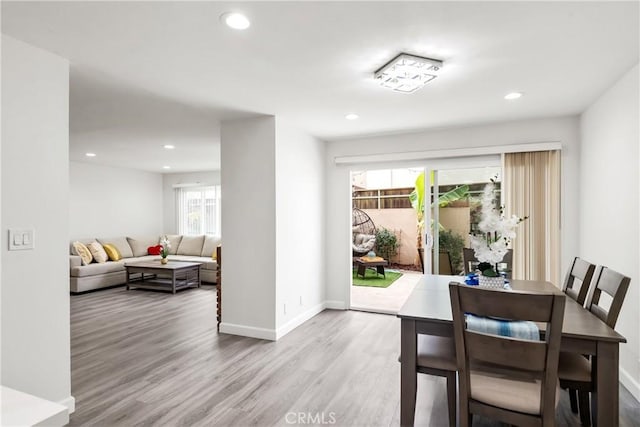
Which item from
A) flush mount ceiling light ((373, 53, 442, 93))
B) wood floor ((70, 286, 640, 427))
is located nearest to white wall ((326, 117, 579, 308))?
wood floor ((70, 286, 640, 427))

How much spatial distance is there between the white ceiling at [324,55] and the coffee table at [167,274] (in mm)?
2988

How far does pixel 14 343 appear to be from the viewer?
6.46 feet

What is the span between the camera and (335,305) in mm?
4875

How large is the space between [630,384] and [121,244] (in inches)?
313

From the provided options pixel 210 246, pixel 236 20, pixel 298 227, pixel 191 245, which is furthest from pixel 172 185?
pixel 236 20

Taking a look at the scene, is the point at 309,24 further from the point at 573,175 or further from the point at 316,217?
the point at 573,175

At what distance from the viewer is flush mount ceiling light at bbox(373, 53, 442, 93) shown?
2316mm

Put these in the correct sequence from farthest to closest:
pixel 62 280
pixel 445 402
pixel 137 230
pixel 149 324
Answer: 1. pixel 137 230
2. pixel 149 324
3. pixel 445 402
4. pixel 62 280

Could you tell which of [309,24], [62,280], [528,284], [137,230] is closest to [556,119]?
[528,284]

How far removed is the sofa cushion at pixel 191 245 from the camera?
771 centimetres

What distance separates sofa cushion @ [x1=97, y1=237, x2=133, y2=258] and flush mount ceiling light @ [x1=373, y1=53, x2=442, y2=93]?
6609mm

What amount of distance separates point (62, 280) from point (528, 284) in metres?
3.38

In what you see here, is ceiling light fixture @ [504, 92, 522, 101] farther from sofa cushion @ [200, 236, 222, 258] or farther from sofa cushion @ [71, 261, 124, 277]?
sofa cushion @ [71, 261, 124, 277]

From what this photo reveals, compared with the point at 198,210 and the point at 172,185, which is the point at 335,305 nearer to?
the point at 198,210
